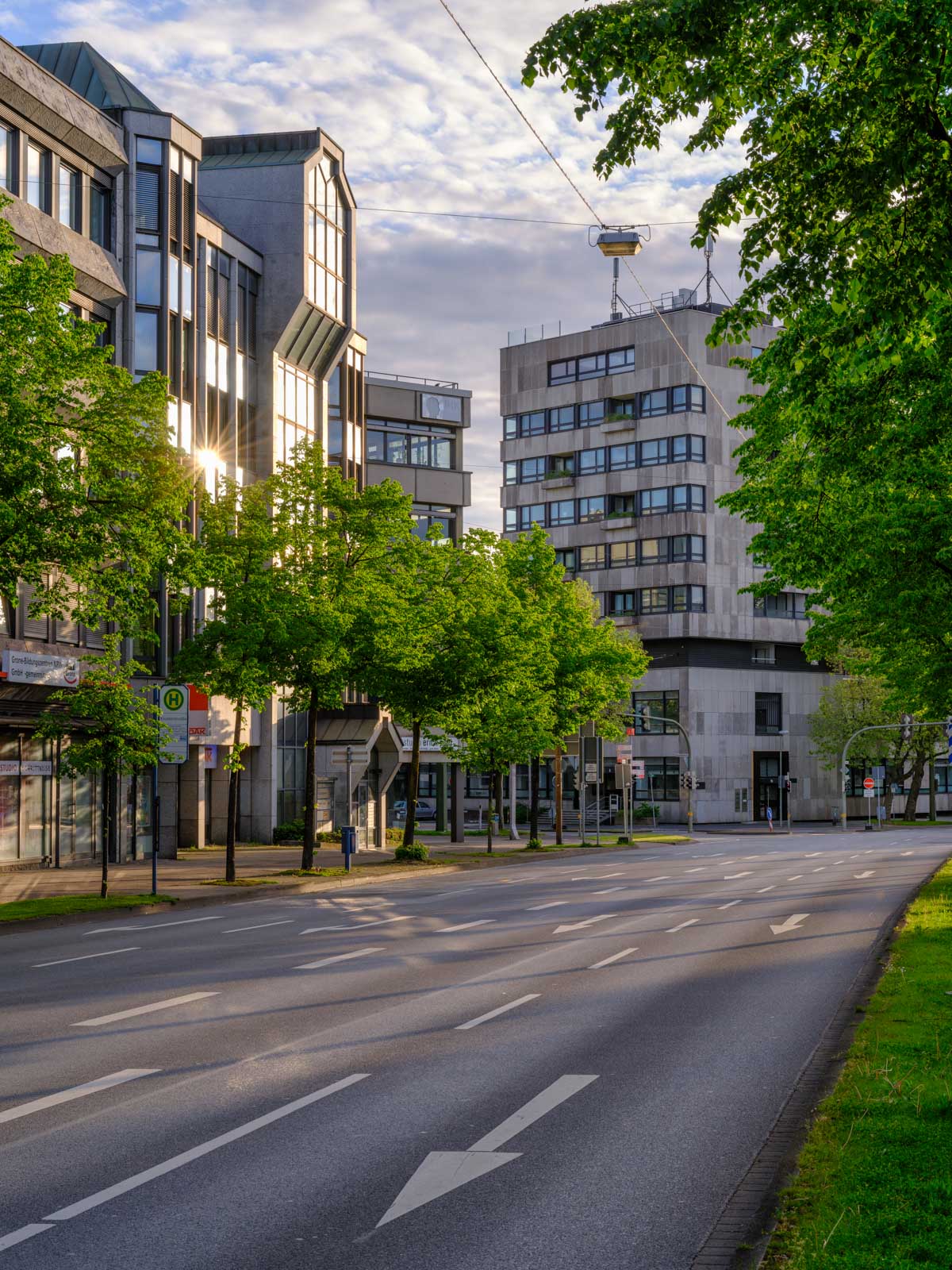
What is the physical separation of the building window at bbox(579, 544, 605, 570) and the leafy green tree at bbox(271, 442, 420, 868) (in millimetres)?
63477

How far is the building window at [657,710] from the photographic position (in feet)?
315

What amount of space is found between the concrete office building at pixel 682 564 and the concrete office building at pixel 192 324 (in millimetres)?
40631

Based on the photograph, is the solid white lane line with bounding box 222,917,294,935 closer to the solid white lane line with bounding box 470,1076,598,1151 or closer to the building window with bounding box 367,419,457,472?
the solid white lane line with bounding box 470,1076,598,1151

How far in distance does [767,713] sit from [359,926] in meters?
79.7

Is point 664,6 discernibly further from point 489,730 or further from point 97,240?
point 489,730

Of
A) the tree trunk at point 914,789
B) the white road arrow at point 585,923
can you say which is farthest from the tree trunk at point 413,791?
the tree trunk at point 914,789

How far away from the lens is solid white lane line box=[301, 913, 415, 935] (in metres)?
22.4

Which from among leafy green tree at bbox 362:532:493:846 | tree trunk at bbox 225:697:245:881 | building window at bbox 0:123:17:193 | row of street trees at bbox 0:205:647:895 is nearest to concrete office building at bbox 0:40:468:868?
building window at bbox 0:123:17:193

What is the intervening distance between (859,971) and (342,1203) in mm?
10999

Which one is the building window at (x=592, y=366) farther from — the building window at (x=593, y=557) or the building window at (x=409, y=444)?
the building window at (x=409, y=444)

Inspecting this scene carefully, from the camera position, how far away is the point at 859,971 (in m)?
17.0

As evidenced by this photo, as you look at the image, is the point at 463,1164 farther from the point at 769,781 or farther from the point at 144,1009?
the point at 769,781

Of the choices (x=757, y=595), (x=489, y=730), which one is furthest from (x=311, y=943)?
(x=489, y=730)

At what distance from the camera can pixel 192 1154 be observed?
8289mm
